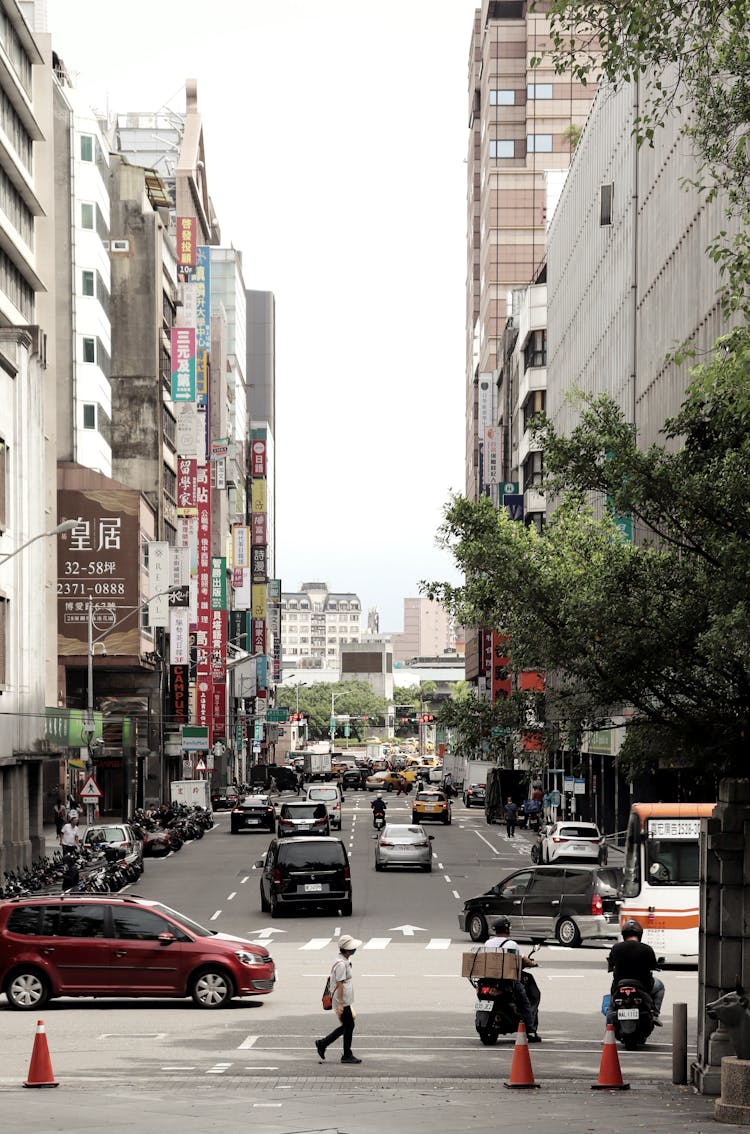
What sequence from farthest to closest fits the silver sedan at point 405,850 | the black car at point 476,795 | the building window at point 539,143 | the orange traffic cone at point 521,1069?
the building window at point 539,143, the black car at point 476,795, the silver sedan at point 405,850, the orange traffic cone at point 521,1069

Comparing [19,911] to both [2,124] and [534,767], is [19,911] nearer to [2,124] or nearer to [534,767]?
[534,767]

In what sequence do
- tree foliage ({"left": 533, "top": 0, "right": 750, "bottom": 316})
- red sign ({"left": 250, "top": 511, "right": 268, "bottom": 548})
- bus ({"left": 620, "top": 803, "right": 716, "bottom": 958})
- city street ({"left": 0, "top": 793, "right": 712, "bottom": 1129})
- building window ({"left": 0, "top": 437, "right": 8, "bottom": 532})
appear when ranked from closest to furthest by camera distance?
tree foliage ({"left": 533, "top": 0, "right": 750, "bottom": 316}) → city street ({"left": 0, "top": 793, "right": 712, "bottom": 1129}) → bus ({"left": 620, "top": 803, "right": 716, "bottom": 958}) → building window ({"left": 0, "top": 437, "right": 8, "bottom": 532}) → red sign ({"left": 250, "top": 511, "right": 268, "bottom": 548})

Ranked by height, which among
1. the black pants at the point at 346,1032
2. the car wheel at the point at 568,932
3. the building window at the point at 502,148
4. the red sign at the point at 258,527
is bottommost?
the car wheel at the point at 568,932

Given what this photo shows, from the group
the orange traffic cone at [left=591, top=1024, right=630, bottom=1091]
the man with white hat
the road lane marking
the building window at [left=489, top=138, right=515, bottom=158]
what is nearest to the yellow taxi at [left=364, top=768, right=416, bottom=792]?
the road lane marking

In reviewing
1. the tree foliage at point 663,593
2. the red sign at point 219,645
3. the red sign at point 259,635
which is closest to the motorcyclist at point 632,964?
the tree foliage at point 663,593

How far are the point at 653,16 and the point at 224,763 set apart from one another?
124457mm

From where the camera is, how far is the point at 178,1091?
56.2ft

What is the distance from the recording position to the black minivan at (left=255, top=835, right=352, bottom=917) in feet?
123

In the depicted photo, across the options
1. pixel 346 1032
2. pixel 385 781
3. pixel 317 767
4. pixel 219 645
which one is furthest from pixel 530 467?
pixel 346 1032

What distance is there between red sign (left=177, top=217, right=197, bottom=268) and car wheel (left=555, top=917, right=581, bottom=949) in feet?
283

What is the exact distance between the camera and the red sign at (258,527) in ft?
594

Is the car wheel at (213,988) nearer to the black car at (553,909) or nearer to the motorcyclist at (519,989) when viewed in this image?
the motorcyclist at (519,989)

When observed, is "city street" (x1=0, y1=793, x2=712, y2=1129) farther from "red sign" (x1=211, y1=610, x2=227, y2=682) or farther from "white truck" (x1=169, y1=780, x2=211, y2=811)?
"red sign" (x1=211, y1=610, x2=227, y2=682)

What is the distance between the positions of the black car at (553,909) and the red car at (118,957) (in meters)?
9.29
